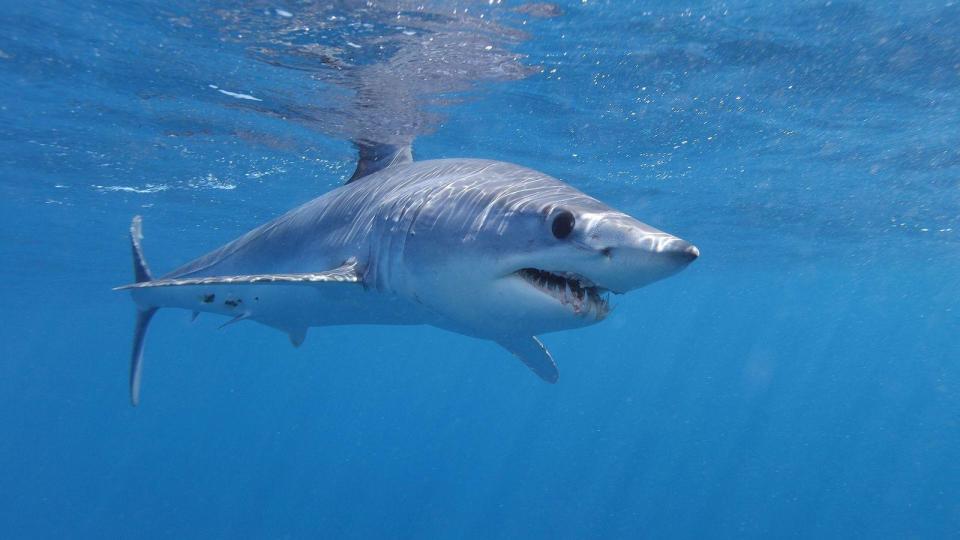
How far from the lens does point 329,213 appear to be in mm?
5922

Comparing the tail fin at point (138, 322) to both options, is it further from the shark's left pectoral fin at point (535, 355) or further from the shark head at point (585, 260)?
the shark head at point (585, 260)

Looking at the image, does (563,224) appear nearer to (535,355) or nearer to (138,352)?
(535,355)

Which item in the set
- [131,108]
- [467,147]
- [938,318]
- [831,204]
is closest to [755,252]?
[831,204]

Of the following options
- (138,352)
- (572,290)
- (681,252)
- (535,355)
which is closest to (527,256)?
(572,290)

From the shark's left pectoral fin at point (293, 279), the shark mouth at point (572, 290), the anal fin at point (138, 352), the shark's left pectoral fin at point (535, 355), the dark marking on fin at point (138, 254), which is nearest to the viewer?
the shark mouth at point (572, 290)

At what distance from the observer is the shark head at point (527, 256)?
3090 mm

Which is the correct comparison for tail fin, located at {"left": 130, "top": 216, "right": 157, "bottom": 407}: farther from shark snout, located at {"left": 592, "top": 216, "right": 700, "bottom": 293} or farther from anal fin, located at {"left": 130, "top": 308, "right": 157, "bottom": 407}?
shark snout, located at {"left": 592, "top": 216, "right": 700, "bottom": 293}

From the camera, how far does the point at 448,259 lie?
13.3 ft

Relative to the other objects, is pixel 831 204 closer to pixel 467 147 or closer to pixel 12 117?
pixel 467 147

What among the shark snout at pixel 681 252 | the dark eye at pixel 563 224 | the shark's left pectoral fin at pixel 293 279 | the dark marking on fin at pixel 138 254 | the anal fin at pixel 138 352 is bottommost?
Answer: the anal fin at pixel 138 352

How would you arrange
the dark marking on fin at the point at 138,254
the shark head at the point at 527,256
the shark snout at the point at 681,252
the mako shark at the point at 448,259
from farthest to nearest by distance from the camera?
1. the dark marking on fin at the point at 138,254
2. the mako shark at the point at 448,259
3. the shark head at the point at 527,256
4. the shark snout at the point at 681,252

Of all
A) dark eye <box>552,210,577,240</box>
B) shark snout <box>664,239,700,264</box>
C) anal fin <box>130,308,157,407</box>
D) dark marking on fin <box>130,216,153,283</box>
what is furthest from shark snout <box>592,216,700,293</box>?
dark marking on fin <box>130,216,153,283</box>

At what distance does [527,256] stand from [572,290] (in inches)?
12.1

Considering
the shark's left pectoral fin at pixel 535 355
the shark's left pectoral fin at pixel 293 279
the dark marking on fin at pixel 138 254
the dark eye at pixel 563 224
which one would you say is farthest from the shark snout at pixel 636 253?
the dark marking on fin at pixel 138 254
